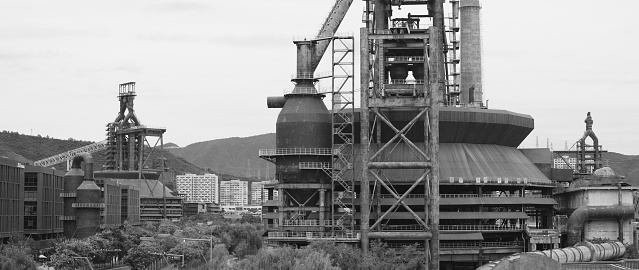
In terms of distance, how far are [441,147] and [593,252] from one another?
26.2 meters

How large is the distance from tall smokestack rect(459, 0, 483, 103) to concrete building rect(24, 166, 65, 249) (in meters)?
77.8

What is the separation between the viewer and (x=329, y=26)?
130m

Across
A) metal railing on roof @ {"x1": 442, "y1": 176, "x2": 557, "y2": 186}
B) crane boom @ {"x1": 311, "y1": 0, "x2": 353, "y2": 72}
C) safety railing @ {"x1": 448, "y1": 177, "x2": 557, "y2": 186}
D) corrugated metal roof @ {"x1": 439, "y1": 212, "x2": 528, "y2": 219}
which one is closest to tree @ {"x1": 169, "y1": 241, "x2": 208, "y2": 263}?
crane boom @ {"x1": 311, "y1": 0, "x2": 353, "y2": 72}

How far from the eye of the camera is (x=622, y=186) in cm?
14112

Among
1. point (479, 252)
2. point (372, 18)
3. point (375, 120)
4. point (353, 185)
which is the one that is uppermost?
point (372, 18)

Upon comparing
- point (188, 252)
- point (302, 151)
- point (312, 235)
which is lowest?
point (188, 252)

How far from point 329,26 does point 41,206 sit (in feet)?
182

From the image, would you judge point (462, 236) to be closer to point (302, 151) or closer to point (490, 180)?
point (490, 180)

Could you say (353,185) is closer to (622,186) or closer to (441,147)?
(441,147)

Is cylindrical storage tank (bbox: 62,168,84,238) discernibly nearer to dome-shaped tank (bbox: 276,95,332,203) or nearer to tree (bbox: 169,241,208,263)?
tree (bbox: 169,241,208,263)

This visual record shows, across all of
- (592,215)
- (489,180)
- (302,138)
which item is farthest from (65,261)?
(592,215)

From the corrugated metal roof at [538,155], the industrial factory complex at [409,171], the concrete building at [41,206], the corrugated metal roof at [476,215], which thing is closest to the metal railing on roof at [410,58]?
the industrial factory complex at [409,171]

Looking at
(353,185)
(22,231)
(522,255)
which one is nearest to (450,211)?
(353,185)

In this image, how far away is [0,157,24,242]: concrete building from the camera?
133 m
